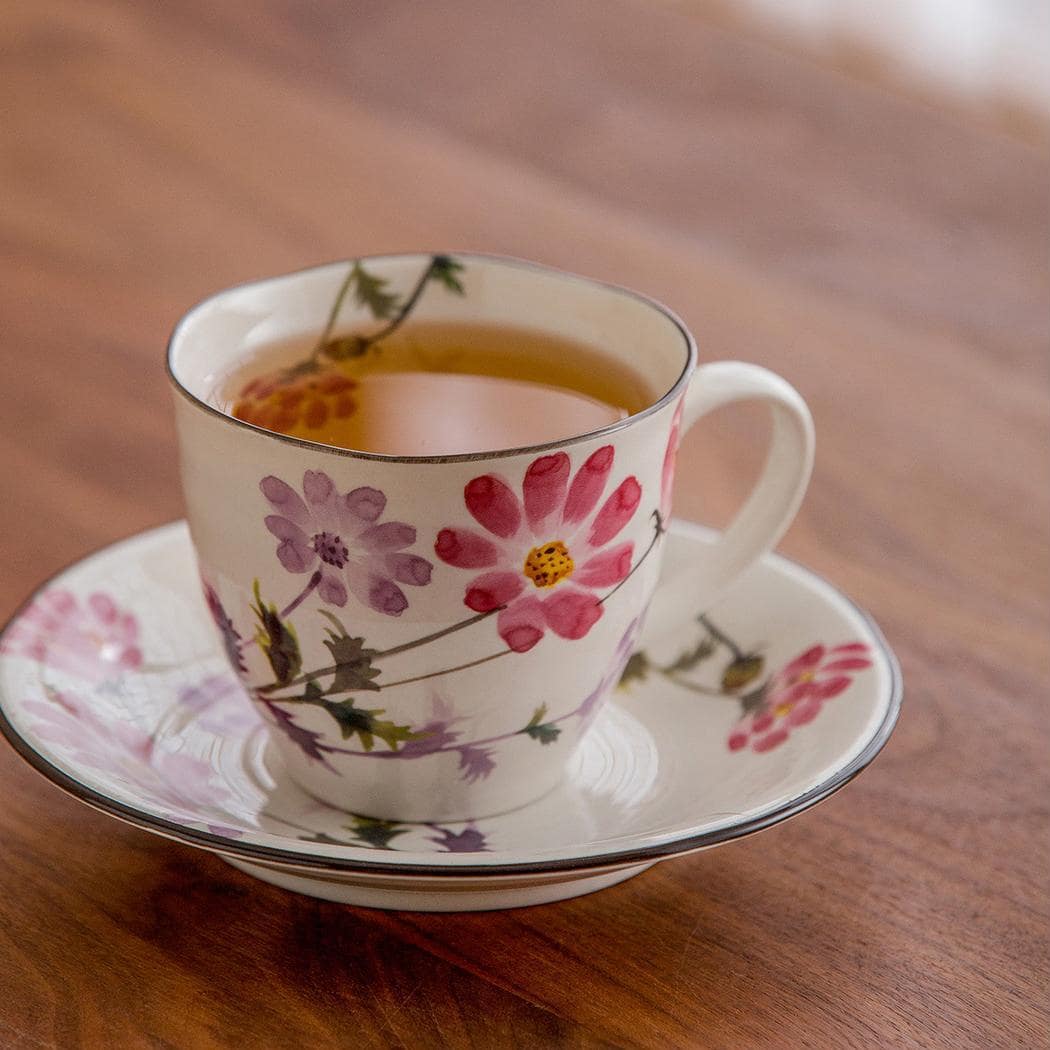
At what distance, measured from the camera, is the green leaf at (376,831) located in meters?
0.60

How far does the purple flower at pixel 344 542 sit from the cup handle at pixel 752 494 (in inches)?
5.8

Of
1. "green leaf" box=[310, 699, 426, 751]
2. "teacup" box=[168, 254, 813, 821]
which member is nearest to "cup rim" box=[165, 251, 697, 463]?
"teacup" box=[168, 254, 813, 821]

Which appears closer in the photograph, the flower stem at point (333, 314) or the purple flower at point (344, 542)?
the purple flower at point (344, 542)

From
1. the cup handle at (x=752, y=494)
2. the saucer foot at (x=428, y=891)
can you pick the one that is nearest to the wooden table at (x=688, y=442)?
the saucer foot at (x=428, y=891)

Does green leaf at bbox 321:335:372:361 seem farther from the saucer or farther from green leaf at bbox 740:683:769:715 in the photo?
green leaf at bbox 740:683:769:715

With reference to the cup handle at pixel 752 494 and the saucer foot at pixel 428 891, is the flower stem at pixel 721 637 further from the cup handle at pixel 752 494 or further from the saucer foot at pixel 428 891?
the saucer foot at pixel 428 891

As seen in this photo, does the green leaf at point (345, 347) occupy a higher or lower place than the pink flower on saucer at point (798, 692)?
higher

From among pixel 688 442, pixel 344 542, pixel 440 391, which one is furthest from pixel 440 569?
pixel 688 442

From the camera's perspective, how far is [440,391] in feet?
2.24

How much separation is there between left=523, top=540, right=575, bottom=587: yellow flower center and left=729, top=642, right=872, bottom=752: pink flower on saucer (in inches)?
5.4

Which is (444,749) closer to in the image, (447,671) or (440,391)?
(447,671)

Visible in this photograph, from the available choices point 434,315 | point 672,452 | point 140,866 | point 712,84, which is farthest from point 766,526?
point 712,84

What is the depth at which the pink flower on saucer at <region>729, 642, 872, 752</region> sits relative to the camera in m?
0.63

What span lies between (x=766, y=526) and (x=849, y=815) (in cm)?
13
